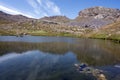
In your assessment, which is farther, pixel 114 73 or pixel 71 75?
pixel 114 73

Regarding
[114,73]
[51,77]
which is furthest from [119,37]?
Result: [51,77]

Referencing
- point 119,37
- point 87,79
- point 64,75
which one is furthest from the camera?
point 119,37

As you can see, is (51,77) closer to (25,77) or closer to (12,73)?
(25,77)

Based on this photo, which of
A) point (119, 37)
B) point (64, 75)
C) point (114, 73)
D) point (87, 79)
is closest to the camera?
point (87, 79)

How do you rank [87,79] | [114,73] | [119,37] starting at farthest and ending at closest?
[119,37]
[114,73]
[87,79]

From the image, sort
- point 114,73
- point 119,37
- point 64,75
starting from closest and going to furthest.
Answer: point 64,75
point 114,73
point 119,37

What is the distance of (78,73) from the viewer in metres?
45.9

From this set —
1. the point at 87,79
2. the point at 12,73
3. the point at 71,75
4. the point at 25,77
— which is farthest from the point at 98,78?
the point at 12,73

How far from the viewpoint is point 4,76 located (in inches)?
1626

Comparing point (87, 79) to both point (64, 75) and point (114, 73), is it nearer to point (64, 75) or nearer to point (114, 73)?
point (64, 75)

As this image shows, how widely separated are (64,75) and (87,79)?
5.67 metres

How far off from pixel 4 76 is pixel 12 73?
3.36 meters

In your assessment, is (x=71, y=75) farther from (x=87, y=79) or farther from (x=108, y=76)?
Result: (x=108, y=76)

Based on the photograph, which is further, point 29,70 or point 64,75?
point 29,70
